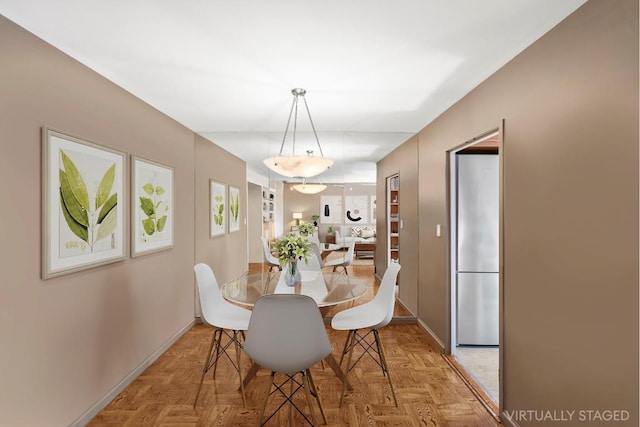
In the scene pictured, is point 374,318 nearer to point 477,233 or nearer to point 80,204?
point 477,233

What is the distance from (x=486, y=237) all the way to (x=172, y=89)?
3107 millimetres

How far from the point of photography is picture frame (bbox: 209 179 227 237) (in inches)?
169

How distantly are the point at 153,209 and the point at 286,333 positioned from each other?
1.91m

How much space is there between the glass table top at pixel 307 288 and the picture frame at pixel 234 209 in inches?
56.3

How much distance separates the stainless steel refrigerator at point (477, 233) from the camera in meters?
3.40

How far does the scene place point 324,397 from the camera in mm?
2586

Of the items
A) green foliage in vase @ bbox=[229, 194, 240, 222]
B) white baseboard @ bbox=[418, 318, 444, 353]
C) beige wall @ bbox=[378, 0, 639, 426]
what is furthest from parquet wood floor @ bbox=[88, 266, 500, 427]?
green foliage in vase @ bbox=[229, 194, 240, 222]

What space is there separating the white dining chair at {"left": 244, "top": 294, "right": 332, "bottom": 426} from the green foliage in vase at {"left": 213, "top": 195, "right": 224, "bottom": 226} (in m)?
A: 2.61

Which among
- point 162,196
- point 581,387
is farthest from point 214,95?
point 581,387

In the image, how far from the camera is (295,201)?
440 cm

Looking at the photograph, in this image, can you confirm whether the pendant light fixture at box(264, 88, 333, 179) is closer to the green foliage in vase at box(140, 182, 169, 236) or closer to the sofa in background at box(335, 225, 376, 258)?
the green foliage in vase at box(140, 182, 169, 236)

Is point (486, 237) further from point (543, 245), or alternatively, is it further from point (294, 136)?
point (294, 136)

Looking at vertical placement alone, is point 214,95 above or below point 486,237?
above

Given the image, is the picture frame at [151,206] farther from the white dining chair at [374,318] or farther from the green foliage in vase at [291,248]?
the white dining chair at [374,318]
